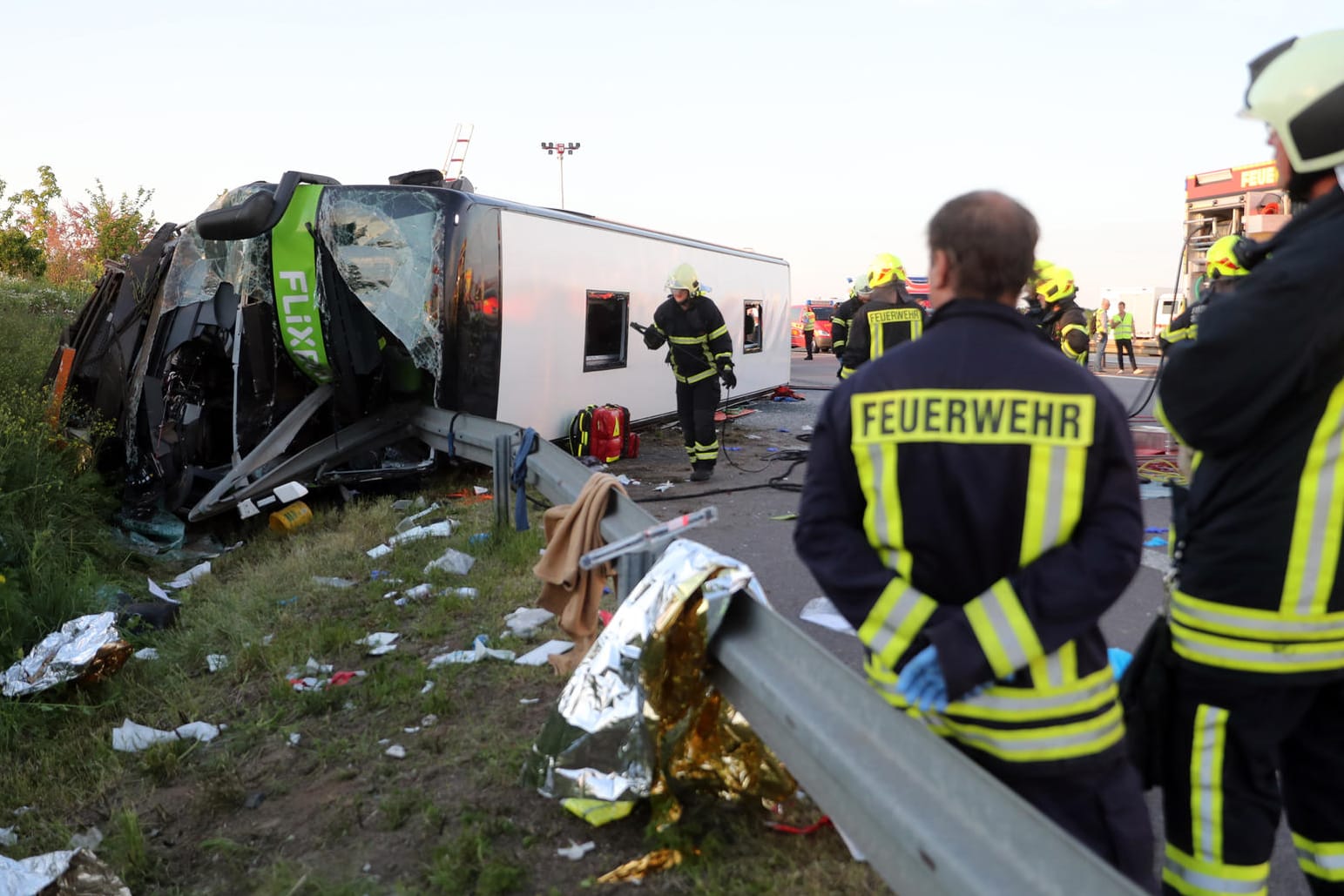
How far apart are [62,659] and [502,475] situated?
2530 millimetres

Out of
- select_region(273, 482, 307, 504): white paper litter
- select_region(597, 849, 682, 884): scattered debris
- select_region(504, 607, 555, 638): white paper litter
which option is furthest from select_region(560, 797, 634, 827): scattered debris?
select_region(273, 482, 307, 504): white paper litter

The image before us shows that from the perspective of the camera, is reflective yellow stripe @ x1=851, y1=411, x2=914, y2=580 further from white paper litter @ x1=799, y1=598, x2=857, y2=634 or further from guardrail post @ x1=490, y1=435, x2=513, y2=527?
guardrail post @ x1=490, y1=435, x2=513, y2=527

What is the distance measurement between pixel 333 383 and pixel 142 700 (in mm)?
4054

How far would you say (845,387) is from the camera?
180 centimetres

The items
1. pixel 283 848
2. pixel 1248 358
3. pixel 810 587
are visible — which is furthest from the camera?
pixel 810 587

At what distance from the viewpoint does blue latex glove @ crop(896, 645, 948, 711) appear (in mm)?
1721

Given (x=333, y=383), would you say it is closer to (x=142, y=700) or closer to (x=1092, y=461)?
(x=142, y=700)

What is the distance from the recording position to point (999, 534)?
5.57 ft

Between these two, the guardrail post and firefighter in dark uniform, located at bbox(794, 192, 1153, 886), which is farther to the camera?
the guardrail post

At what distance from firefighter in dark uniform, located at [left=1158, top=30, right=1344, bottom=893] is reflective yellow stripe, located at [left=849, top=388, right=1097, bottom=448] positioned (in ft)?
0.88

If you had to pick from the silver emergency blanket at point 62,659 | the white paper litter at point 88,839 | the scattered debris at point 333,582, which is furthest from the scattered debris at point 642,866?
the scattered debris at point 333,582

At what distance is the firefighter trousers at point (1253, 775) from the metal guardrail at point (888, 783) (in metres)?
0.64

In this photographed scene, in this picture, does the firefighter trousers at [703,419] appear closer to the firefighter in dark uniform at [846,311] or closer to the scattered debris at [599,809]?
the firefighter in dark uniform at [846,311]

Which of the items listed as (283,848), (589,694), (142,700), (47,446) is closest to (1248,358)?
(589,694)
